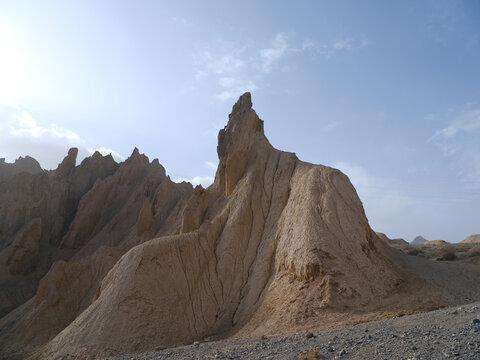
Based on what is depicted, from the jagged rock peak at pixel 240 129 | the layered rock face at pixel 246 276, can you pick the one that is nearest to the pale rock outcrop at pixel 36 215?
the layered rock face at pixel 246 276

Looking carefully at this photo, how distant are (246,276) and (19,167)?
5294 cm

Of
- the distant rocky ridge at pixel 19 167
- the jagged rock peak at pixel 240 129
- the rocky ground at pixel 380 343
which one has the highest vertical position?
the distant rocky ridge at pixel 19 167

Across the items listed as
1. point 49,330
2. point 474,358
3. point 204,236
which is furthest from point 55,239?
point 474,358

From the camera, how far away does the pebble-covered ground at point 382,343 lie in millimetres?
9500

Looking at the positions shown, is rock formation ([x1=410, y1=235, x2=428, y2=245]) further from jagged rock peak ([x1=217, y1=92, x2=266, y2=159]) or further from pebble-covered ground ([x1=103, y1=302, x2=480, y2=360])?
pebble-covered ground ([x1=103, y1=302, x2=480, y2=360])

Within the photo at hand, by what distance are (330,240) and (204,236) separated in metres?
8.50

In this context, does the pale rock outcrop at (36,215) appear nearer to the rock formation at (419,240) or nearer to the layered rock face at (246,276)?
the layered rock face at (246,276)

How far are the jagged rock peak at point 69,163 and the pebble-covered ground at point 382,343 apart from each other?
44003 mm

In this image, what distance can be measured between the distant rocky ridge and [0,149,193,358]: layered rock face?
1042cm

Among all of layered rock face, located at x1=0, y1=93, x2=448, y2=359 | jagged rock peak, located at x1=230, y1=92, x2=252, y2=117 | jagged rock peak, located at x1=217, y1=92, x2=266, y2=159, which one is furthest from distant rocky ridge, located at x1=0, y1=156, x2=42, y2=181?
jagged rock peak, located at x1=230, y1=92, x2=252, y2=117

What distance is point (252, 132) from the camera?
31484mm

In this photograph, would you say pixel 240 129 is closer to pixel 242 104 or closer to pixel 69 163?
pixel 242 104

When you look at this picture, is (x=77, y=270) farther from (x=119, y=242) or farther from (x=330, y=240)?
(x=330, y=240)

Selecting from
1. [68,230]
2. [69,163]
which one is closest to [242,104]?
[68,230]
